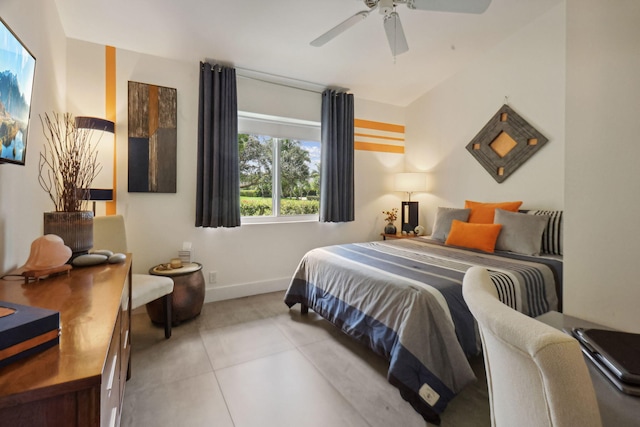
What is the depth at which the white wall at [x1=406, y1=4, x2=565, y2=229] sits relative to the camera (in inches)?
116

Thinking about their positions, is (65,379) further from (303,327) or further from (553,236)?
(553,236)

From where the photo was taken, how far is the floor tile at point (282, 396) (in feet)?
5.14

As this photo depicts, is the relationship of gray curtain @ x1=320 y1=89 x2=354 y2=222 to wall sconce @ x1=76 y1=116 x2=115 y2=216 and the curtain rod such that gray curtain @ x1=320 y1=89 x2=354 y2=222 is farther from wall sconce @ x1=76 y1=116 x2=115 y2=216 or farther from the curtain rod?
wall sconce @ x1=76 y1=116 x2=115 y2=216

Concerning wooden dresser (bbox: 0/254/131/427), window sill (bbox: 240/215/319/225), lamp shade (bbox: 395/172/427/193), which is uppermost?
lamp shade (bbox: 395/172/427/193)

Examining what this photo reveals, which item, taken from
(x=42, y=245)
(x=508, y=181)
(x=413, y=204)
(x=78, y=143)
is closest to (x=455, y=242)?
(x=508, y=181)

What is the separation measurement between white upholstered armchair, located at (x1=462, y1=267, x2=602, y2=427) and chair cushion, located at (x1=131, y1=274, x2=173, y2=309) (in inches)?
85.9

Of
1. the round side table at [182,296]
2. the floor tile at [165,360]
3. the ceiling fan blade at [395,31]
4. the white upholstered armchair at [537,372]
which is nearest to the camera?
the white upholstered armchair at [537,372]

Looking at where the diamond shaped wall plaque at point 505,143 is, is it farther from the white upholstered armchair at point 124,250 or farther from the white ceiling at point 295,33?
the white upholstered armchair at point 124,250

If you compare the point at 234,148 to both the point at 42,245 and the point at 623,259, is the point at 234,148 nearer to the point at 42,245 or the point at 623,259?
the point at 42,245

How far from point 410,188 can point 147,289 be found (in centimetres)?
333

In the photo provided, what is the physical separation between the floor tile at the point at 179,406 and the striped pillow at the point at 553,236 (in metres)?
2.96

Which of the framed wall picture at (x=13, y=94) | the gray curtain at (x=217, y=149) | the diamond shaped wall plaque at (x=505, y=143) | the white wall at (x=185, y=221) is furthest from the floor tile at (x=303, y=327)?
the diamond shaped wall plaque at (x=505, y=143)

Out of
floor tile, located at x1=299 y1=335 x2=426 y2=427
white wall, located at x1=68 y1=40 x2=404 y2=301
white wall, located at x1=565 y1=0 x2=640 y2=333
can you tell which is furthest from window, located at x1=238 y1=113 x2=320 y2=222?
white wall, located at x1=565 y1=0 x2=640 y2=333

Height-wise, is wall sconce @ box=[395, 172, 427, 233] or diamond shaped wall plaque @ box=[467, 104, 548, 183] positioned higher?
diamond shaped wall plaque @ box=[467, 104, 548, 183]
